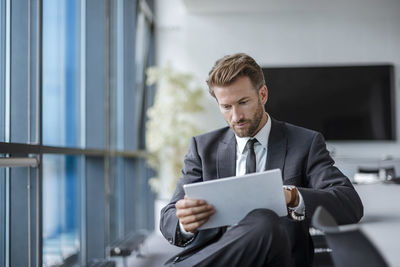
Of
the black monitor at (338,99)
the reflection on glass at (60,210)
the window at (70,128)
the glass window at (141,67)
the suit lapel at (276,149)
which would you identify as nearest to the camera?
the suit lapel at (276,149)

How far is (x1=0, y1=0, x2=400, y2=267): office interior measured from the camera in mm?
2674

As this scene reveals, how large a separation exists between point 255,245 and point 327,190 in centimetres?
42

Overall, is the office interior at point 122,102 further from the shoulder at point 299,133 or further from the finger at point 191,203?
the finger at point 191,203

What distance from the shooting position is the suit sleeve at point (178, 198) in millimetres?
1801

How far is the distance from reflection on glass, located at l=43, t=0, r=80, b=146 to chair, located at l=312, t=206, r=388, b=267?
8.46ft

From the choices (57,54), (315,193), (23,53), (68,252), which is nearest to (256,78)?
(315,193)

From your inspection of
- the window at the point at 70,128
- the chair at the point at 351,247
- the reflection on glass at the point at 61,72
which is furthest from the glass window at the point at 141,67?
the chair at the point at 351,247

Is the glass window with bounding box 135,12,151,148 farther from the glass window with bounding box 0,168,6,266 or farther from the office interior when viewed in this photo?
the glass window with bounding box 0,168,6,266

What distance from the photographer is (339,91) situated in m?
7.00

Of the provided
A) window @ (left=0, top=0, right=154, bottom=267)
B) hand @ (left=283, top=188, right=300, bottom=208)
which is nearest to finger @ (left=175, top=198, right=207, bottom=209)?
hand @ (left=283, top=188, right=300, bottom=208)

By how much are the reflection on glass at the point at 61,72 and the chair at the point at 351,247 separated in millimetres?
2578

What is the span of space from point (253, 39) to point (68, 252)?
4.35 m

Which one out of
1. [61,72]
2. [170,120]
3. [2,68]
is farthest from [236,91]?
[170,120]

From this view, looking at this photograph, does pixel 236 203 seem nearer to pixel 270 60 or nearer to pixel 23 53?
pixel 23 53
